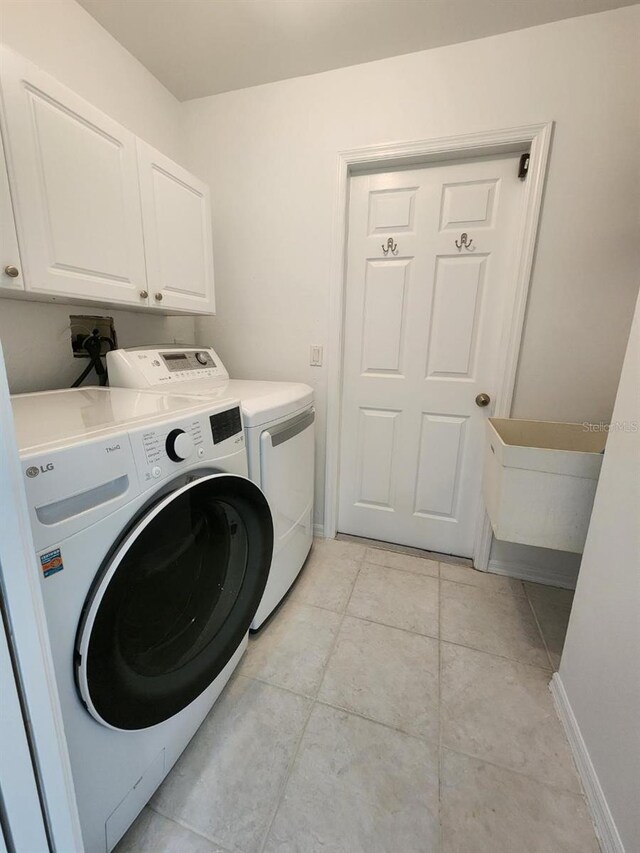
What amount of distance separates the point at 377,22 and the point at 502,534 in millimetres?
2053

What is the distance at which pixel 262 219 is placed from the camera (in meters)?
1.88

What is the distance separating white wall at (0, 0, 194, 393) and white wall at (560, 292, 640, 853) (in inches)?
76.7

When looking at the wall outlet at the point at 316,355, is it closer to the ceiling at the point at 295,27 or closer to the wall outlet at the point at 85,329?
the wall outlet at the point at 85,329

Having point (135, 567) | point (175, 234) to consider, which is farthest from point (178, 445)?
point (175, 234)

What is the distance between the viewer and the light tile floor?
85 centimetres

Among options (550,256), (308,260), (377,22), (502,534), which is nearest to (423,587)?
(502,534)

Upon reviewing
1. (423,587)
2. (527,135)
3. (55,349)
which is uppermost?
(527,135)

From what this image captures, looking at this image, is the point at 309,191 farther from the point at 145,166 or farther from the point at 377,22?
the point at 145,166

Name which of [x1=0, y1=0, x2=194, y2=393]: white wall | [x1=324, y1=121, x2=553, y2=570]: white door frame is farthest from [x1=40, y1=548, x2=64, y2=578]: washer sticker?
[x1=324, y1=121, x2=553, y2=570]: white door frame

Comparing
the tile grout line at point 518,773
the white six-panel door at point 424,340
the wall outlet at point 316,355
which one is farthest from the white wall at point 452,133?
the tile grout line at point 518,773

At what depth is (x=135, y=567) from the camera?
2.36 ft

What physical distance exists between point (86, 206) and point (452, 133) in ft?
4.97

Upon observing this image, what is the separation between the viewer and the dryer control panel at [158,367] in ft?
4.53

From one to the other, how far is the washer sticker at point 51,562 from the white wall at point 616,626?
118 centimetres
